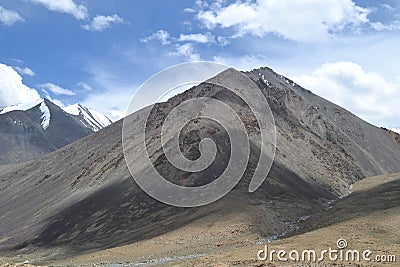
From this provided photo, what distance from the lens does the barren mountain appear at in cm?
8988

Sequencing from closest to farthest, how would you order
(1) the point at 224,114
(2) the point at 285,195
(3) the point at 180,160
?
(2) the point at 285,195 → (3) the point at 180,160 → (1) the point at 224,114

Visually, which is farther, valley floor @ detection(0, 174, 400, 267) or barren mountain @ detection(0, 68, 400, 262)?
barren mountain @ detection(0, 68, 400, 262)

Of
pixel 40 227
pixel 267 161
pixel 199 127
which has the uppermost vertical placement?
pixel 199 127

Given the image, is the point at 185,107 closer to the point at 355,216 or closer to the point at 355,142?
the point at 355,142

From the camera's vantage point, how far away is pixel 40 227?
368ft

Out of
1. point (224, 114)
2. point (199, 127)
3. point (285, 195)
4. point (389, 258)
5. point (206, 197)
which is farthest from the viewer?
point (224, 114)

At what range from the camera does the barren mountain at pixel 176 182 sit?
89.9 meters

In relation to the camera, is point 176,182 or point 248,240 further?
point 176,182

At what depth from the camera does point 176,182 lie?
4360 inches

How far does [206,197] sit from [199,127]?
40.6 meters

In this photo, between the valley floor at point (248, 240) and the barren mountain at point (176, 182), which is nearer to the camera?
the valley floor at point (248, 240)

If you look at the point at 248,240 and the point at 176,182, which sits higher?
the point at 176,182

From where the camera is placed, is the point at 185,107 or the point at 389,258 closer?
the point at 389,258

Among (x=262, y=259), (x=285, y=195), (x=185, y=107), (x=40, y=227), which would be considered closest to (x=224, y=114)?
(x=185, y=107)
